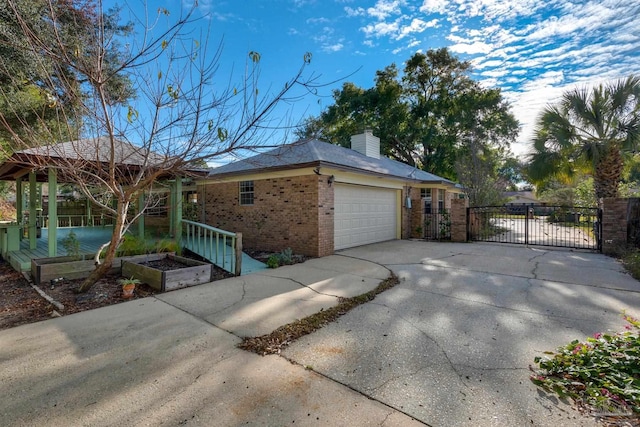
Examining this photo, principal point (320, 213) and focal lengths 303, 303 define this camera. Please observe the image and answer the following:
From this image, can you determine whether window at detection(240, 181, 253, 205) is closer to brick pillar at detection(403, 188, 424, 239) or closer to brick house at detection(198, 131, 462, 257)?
brick house at detection(198, 131, 462, 257)

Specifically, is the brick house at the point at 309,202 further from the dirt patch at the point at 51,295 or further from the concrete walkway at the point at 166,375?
the concrete walkway at the point at 166,375

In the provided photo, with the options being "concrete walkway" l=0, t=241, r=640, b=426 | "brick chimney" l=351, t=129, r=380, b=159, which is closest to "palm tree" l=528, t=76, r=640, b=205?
"brick chimney" l=351, t=129, r=380, b=159

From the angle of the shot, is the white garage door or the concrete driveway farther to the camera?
the white garage door

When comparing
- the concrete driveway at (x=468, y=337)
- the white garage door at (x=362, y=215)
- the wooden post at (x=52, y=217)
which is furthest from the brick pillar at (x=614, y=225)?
the wooden post at (x=52, y=217)

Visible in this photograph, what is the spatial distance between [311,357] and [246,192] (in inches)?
329

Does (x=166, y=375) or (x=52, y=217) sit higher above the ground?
(x=52, y=217)

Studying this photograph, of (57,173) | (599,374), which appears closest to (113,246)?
(57,173)

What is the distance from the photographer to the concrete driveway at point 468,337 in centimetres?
235

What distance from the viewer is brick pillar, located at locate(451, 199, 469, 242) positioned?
12.1 m

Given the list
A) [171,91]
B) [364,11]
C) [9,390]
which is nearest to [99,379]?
[9,390]

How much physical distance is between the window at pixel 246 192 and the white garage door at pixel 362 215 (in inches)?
123

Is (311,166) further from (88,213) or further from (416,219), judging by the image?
(88,213)

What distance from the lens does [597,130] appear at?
11.2 meters

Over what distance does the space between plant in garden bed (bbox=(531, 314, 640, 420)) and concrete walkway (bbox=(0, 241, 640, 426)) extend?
189 millimetres
